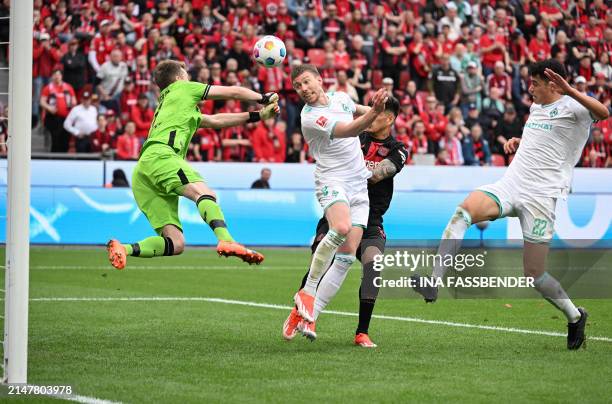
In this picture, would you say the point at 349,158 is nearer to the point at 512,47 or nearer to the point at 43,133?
the point at 43,133

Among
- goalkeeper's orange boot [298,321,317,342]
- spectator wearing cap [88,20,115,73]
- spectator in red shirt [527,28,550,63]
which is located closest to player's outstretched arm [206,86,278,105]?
goalkeeper's orange boot [298,321,317,342]

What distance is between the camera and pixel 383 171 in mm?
9664

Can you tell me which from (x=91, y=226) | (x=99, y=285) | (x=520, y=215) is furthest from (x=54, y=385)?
(x=91, y=226)

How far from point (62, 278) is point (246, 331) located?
6.08 m

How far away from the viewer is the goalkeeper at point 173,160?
9.24m

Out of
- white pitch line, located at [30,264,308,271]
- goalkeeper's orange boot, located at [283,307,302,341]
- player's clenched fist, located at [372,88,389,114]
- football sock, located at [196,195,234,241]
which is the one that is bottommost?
white pitch line, located at [30,264,308,271]

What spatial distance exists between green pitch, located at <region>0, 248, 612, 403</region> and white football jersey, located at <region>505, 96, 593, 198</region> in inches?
54.9

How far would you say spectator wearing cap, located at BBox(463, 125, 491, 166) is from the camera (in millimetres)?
24266

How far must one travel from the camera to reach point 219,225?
8.86 metres

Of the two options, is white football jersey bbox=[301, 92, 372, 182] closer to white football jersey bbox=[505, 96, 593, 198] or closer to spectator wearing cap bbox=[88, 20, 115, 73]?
white football jersey bbox=[505, 96, 593, 198]

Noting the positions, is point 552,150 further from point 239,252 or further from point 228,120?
point 228,120

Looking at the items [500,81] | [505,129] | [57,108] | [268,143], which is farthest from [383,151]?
[500,81]

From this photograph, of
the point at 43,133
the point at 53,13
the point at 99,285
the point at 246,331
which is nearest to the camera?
the point at 246,331

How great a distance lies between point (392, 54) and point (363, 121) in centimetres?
1756
